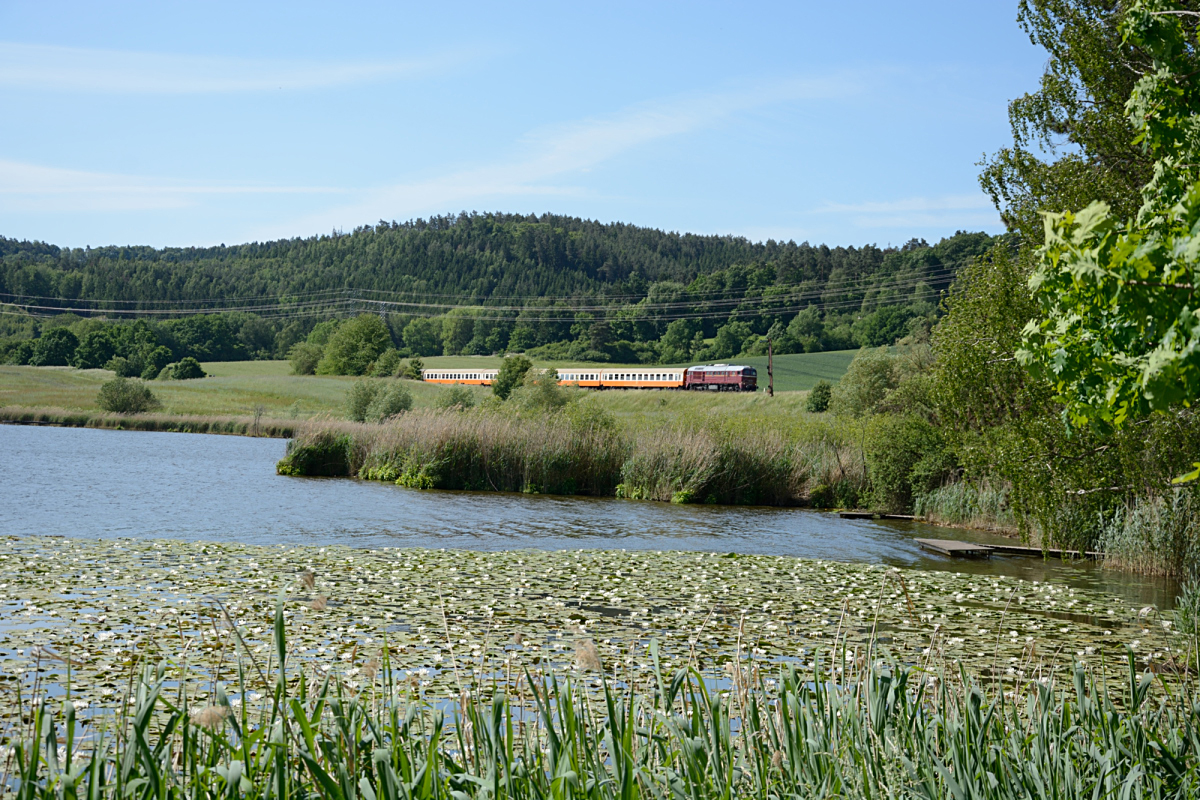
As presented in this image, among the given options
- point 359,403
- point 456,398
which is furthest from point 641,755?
point 359,403

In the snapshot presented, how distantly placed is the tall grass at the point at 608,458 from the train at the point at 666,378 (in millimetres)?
38553

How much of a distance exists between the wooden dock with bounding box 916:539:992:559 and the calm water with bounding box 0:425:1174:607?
24cm

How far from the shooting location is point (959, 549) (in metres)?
14.0

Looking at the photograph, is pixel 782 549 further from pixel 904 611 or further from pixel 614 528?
pixel 904 611

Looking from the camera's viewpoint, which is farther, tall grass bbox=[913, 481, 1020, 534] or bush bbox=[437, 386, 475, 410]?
bush bbox=[437, 386, 475, 410]

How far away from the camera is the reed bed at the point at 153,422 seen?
146 ft

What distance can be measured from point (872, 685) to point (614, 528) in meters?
12.9

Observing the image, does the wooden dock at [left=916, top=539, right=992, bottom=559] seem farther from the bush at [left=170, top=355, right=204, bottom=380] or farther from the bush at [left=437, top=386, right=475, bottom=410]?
the bush at [left=170, top=355, right=204, bottom=380]

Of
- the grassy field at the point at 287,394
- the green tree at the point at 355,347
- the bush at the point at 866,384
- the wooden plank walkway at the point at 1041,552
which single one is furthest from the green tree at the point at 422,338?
the wooden plank walkway at the point at 1041,552

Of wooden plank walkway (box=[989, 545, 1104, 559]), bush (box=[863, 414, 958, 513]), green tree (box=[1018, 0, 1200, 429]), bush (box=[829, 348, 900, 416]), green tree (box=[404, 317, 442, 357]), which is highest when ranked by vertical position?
green tree (box=[404, 317, 442, 357])

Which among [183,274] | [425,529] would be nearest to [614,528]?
[425,529]

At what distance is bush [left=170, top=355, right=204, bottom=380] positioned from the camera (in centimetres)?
7606

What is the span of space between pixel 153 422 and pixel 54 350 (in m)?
42.4

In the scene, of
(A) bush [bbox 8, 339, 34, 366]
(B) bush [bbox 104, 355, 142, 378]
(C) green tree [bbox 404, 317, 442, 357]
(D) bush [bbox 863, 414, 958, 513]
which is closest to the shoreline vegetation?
(D) bush [bbox 863, 414, 958, 513]
